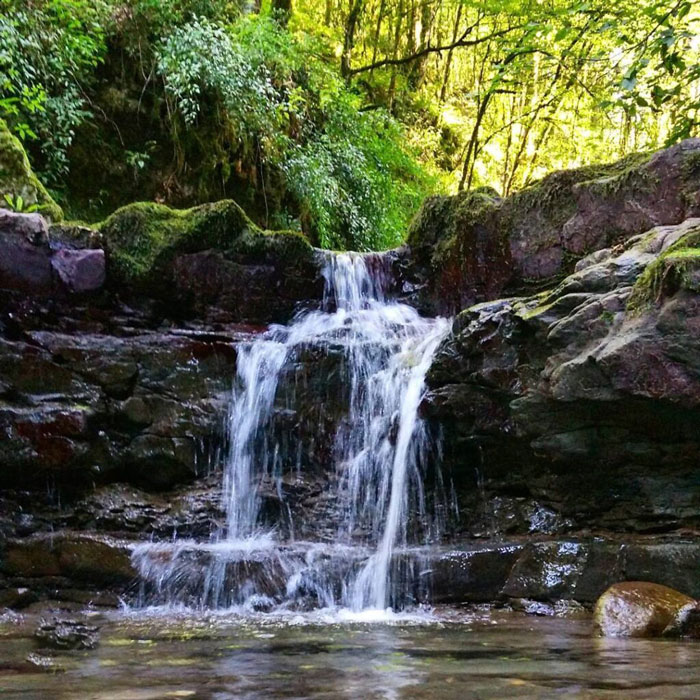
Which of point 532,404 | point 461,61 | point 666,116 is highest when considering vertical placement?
point 461,61

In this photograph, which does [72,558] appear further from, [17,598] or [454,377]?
[454,377]

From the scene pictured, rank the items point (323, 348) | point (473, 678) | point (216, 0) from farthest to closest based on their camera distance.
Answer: point (216, 0)
point (323, 348)
point (473, 678)

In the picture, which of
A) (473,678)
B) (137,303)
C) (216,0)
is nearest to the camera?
(473,678)

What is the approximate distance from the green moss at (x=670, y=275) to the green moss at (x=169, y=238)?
180 inches

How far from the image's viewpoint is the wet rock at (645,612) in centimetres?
377

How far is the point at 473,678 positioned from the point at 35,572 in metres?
4.33

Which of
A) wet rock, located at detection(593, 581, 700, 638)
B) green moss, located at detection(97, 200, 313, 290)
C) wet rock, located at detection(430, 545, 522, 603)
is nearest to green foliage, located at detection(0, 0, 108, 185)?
green moss, located at detection(97, 200, 313, 290)

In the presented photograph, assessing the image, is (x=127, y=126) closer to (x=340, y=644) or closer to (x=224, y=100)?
(x=224, y=100)

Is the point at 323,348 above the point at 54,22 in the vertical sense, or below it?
below

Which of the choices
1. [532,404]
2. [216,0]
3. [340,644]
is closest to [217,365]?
[532,404]

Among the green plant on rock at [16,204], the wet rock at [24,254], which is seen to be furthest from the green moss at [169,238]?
the green plant on rock at [16,204]

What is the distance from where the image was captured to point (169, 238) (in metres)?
7.89

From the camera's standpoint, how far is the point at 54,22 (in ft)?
32.2

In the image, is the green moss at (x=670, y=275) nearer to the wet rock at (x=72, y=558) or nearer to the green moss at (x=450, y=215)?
the green moss at (x=450, y=215)
